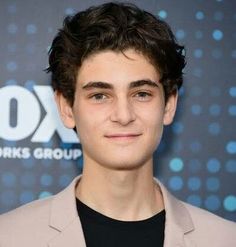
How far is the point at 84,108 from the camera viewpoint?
1661 mm

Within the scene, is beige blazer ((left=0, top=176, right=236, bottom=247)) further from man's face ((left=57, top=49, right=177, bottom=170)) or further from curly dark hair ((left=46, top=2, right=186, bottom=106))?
curly dark hair ((left=46, top=2, right=186, bottom=106))

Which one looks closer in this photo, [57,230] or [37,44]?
[57,230]

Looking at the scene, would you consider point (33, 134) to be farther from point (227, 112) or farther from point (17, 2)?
point (227, 112)

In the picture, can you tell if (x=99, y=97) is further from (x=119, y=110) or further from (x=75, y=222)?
(x=75, y=222)

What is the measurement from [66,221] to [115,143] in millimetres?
254

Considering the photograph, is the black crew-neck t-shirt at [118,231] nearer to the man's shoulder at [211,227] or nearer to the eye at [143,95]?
the man's shoulder at [211,227]

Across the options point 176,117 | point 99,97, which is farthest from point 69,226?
point 176,117

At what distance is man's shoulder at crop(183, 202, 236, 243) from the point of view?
173 cm

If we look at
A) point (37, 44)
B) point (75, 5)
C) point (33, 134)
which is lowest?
point (33, 134)

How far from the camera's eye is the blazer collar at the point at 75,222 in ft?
5.32

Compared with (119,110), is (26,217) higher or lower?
lower

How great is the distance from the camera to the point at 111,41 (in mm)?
1678

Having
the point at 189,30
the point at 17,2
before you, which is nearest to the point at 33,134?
the point at 17,2

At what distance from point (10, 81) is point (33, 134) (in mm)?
190
